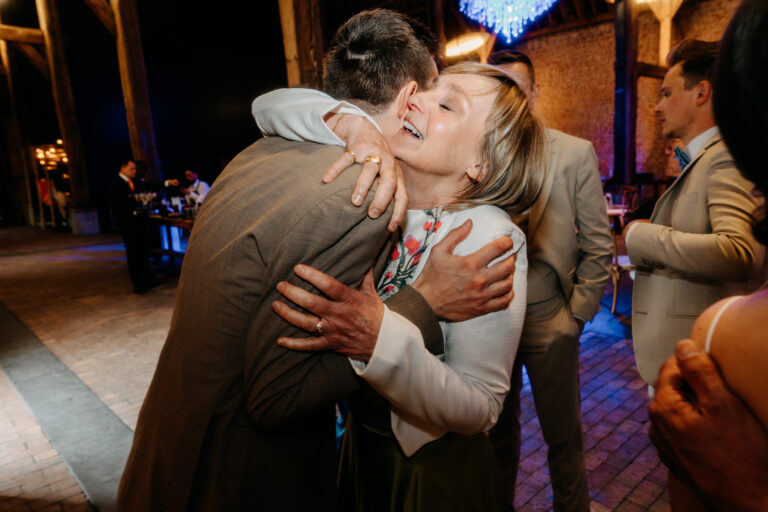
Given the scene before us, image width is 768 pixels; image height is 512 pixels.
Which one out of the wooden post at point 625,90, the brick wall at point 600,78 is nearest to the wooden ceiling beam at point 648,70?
the wooden post at point 625,90

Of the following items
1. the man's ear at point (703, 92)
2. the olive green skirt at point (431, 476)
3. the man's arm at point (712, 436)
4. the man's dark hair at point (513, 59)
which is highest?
the man's dark hair at point (513, 59)

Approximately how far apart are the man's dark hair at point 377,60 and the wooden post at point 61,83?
46.3 feet

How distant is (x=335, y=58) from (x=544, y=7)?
6.24 m

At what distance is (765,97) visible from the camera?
0.60 meters

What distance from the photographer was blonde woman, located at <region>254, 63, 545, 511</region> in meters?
0.92

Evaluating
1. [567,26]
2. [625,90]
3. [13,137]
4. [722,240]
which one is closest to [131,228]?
[722,240]

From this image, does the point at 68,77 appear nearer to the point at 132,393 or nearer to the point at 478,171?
the point at 132,393

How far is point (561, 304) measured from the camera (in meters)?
1.90

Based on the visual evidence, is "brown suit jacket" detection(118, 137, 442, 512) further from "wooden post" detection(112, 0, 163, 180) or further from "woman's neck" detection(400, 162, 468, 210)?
"wooden post" detection(112, 0, 163, 180)

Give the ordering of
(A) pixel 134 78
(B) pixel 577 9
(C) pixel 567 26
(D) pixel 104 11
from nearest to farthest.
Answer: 1. (A) pixel 134 78
2. (D) pixel 104 11
3. (B) pixel 577 9
4. (C) pixel 567 26

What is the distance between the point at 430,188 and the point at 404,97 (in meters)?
0.33

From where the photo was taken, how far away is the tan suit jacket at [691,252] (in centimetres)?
160

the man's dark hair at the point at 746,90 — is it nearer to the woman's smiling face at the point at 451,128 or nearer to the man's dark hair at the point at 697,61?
the woman's smiling face at the point at 451,128

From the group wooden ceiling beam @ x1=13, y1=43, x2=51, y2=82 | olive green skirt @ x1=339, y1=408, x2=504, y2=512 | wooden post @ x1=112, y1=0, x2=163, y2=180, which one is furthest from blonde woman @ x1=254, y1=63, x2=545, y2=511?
wooden ceiling beam @ x1=13, y1=43, x2=51, y2=82
